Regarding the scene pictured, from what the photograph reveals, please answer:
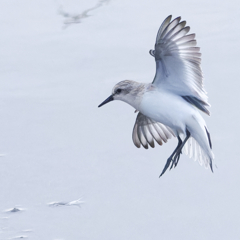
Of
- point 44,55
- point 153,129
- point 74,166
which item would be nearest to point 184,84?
point 153,129

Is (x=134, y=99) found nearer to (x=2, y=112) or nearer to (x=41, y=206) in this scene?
(x=41, y=206)

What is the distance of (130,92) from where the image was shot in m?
3.69

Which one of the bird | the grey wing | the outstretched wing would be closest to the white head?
the bird

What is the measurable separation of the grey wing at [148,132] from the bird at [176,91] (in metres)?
0.28

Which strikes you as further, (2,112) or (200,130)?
(2,112)

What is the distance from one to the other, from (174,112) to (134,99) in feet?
0.92

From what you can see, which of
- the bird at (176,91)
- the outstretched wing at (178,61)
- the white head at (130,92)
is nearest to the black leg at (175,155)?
the bird at (176,91)

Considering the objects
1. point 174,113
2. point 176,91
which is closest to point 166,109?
point 174,113

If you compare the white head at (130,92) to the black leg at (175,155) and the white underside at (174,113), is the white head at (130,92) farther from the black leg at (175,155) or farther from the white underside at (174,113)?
the black leg at (175,155)

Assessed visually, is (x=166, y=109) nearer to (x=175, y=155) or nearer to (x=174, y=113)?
(x=174, y=113)

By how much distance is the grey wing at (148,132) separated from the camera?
4078mm

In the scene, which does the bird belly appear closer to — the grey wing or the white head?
the white head

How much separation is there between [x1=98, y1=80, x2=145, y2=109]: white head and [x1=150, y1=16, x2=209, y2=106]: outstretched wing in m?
0.12

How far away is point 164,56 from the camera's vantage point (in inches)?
138
